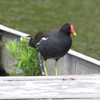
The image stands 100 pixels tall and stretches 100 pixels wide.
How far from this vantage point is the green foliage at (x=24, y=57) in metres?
6.71

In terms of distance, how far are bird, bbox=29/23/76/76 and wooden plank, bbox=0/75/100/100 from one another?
1.78 m

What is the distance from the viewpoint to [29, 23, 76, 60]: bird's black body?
20.7ft

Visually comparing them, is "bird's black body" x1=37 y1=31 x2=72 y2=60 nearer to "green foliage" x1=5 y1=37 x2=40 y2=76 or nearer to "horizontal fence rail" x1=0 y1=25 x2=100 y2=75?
"horizontal fence rail" x1=0 y1=25 x2=100 y2=75

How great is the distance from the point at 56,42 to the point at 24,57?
0.59 metres

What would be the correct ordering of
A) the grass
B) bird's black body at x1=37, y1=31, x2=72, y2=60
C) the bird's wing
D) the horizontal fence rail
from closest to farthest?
1. the horizontal fence rail
2. bird's black body at x1=37, y1=31, x2=72, y2=60
3. the bird's wing
4. the grass

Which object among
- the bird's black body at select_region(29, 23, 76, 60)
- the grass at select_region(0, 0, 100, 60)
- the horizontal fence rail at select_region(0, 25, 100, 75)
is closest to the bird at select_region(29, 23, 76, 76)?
the bird's black body at select_region(29, 23, 76, 60)

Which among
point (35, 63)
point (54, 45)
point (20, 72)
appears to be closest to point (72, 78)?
point (54, 45)

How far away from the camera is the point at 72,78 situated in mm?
4547

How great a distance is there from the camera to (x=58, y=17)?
54.0 ft

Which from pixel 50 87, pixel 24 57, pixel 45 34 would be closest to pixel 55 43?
pixel 45 34

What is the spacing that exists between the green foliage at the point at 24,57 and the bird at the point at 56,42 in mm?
203

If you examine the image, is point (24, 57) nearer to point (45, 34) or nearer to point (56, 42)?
point (45, 34)

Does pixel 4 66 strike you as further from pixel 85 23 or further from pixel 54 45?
pixel 85 23

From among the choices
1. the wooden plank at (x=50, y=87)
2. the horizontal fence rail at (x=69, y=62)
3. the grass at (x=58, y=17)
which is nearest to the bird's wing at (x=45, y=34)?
the horizontal fence rail at (x=69, y=62)
